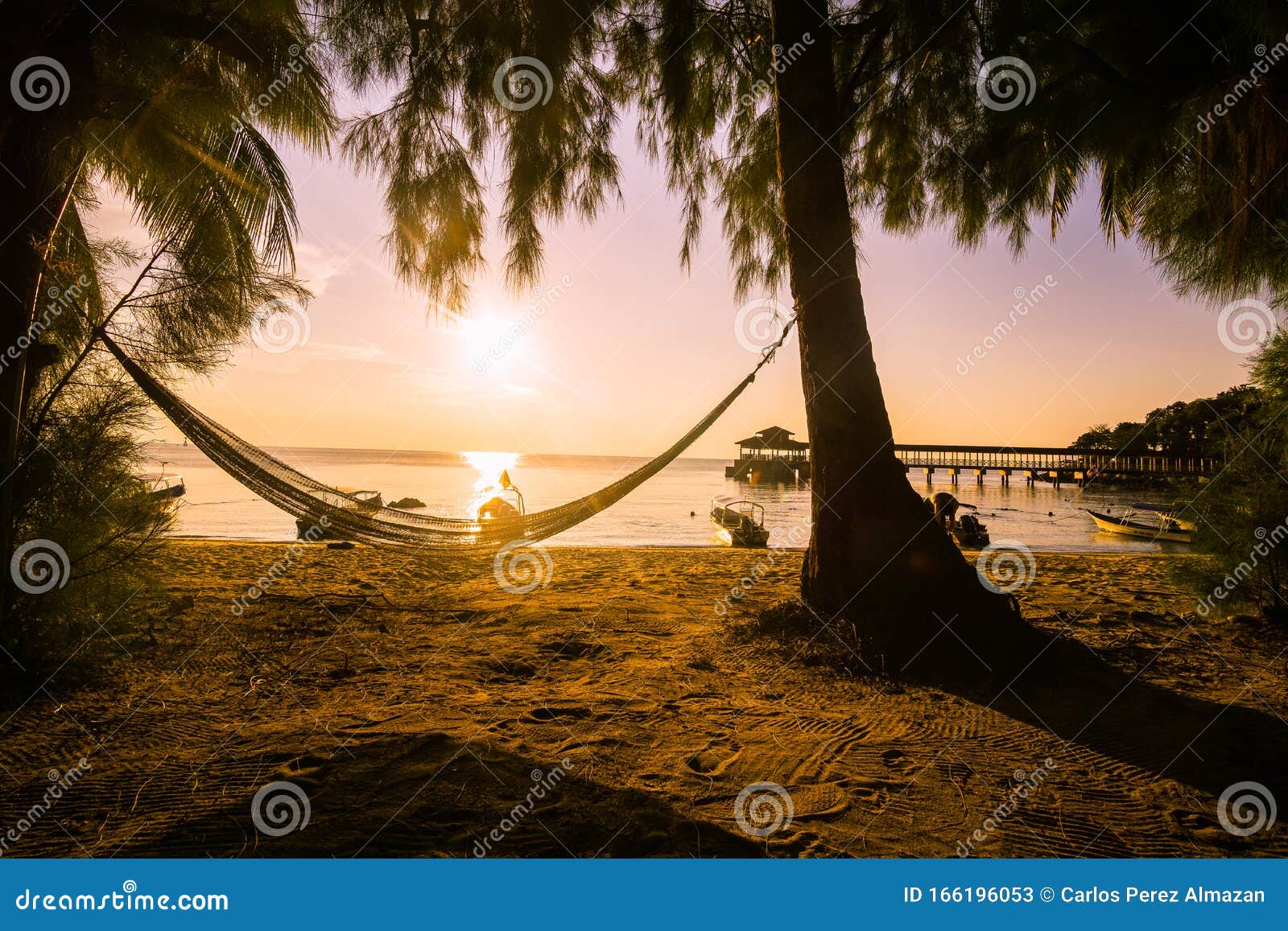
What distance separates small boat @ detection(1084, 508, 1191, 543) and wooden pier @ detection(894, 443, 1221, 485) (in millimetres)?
18450

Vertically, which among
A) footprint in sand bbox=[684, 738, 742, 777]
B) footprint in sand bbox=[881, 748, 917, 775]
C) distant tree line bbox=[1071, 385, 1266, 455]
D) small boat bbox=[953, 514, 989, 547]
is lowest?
footprint in sand bbox=[881, 748, 917, 775]

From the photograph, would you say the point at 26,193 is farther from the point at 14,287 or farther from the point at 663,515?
the point at 663,515

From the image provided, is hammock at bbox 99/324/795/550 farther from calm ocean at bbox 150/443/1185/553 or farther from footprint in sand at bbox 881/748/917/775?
footprint in sand at bbox 881/748/917/775

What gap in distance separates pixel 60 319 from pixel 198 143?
1.17 m

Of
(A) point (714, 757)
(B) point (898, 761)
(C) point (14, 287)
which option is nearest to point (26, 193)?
(C) point (14, 287)

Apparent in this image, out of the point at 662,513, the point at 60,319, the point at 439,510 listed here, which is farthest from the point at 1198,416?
the point at 60,319

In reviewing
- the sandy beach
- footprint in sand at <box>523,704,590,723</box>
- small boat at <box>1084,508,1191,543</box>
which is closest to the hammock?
the sandy beach

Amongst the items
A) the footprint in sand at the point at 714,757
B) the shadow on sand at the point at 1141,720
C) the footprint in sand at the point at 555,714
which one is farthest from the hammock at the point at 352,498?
the shadow on sand at the point at 1141,720

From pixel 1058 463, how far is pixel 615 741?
1869 inches

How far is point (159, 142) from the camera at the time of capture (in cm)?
301

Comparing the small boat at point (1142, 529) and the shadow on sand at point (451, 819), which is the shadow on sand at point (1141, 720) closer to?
the shadow on sand at point (451, 819)

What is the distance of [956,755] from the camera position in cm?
211

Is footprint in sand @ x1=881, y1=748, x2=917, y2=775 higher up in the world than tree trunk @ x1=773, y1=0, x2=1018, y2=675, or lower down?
lower down

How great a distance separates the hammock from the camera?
9.74ft
